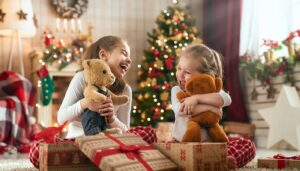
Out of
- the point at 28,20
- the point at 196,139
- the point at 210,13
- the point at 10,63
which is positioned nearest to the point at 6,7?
the point at 28,20

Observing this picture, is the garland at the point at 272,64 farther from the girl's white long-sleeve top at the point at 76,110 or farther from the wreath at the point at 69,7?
the girl's white long-sleeve top at the point at 76,110

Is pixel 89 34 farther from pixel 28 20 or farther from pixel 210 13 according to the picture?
pixel 210 13

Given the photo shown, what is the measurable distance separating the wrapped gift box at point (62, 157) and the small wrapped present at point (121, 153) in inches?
2.9

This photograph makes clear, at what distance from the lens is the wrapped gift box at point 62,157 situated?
167cm

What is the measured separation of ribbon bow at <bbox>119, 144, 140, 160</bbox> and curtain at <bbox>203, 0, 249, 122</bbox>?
3169 millimetres

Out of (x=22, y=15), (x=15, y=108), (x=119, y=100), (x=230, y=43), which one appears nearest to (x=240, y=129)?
(x=230, y=43)

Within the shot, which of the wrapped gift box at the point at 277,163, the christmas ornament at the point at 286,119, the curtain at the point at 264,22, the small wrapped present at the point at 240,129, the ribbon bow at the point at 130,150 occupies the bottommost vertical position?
the small wrapped present at the point at 240,129

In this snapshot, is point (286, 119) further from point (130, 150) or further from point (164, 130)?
point (130, 150)

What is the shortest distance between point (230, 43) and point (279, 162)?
113 inches

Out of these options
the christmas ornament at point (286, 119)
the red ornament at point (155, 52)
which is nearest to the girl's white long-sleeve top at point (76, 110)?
the christmas ornament at point (286, 119)

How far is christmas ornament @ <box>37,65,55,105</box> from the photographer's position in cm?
435

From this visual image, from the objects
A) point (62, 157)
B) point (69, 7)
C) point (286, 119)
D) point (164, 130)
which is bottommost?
point (164, 130)

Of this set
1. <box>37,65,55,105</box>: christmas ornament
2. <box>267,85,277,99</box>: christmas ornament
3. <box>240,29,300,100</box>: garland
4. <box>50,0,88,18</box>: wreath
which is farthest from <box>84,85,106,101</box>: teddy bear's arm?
<box>50,0,88,18</box>: wreath

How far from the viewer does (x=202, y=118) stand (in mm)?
1881
